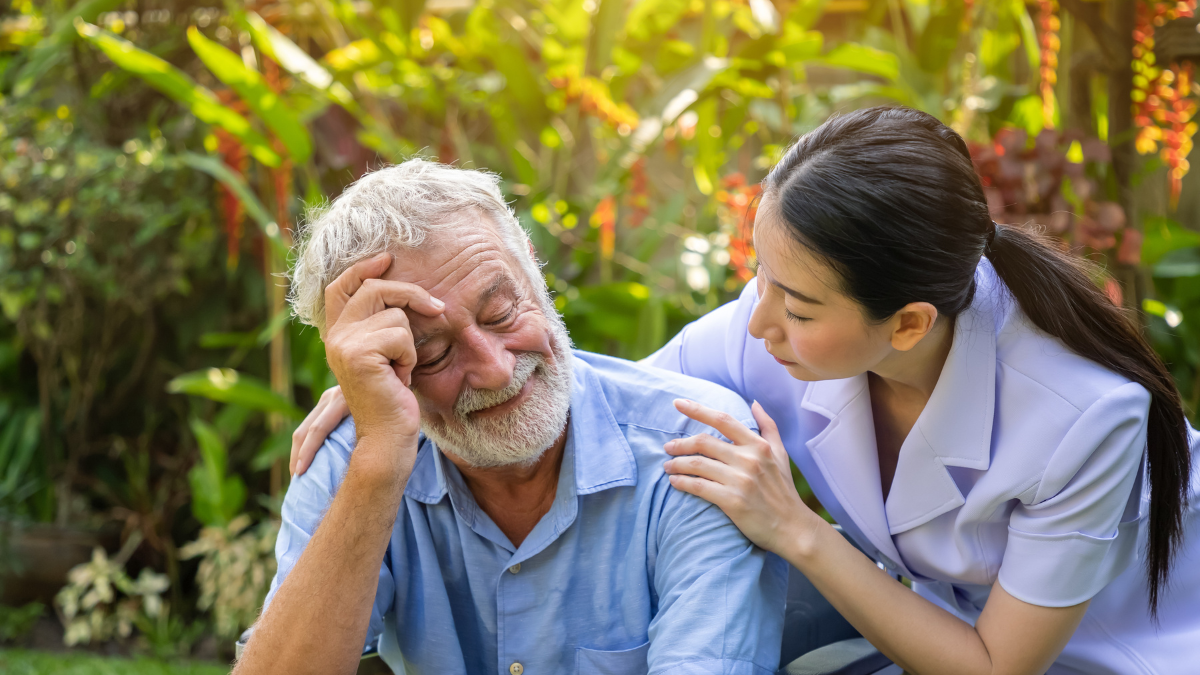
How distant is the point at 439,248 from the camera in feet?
5.10

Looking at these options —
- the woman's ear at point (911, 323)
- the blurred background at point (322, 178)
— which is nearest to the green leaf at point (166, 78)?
the blurred background at point (322, 178)

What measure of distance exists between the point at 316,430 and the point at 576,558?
1.88ft

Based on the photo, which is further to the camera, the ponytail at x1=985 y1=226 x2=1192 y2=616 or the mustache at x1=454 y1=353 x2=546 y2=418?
the mustache at x1=454 y1=353 x2=546 y2=418

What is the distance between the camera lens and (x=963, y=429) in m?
1.51

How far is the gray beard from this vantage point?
5.11ft

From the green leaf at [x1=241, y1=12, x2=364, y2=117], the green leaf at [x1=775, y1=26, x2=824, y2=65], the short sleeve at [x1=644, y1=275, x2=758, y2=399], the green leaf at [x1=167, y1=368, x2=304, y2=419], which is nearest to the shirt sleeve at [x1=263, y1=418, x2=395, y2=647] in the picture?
the short sleeve at [x1=644, y1=275, x2=758, y2=399]

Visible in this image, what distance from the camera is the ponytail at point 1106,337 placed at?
1430 millimetres

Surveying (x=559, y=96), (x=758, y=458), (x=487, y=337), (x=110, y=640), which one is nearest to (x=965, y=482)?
(x=758, y=458)

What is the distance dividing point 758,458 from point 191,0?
3.74m

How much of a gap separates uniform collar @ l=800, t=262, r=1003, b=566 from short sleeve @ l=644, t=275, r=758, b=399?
0.18m

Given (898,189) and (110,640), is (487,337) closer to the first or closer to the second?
(898,189)

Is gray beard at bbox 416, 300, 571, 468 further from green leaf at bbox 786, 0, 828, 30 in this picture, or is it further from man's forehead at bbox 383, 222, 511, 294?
green leaf at bbox 786, 0, 828, 30

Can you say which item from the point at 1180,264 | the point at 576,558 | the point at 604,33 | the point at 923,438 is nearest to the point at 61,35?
the point at 604,33

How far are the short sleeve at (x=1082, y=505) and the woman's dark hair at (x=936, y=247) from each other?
0.30ft
